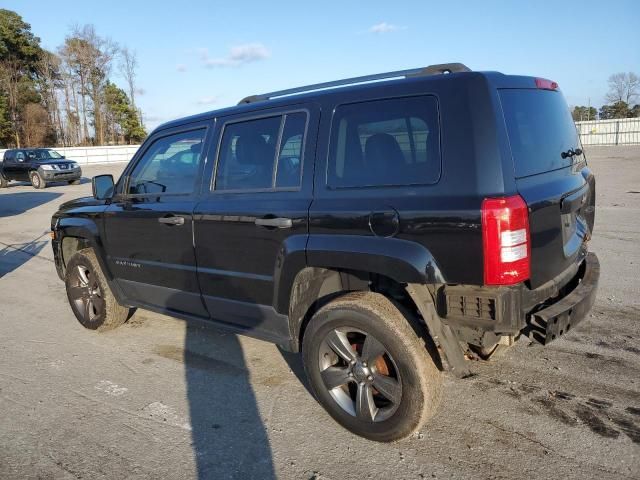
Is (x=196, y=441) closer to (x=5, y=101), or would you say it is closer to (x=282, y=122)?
(x=282, y=122)

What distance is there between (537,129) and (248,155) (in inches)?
74.7

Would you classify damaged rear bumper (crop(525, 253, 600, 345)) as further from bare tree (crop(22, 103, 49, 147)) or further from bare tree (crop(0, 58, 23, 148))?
bare tree (crop(22, 103, 49, 147))

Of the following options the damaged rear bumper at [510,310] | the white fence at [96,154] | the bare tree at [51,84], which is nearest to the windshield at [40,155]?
the white fence at [96,154]

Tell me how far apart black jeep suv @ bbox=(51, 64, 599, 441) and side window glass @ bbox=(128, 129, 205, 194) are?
3cm

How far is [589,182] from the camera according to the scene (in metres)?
3.66

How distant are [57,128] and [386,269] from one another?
67.2m

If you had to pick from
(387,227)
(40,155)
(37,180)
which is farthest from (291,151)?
(40,155)

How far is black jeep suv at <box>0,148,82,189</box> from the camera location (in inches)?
909

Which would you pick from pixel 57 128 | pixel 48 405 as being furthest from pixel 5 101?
pixel 48 405

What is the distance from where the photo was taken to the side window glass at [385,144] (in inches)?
109

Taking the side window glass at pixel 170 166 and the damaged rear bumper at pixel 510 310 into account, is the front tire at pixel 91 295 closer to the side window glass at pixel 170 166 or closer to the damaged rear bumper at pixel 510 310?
the side window glass at pixel 170 166

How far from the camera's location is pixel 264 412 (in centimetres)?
345

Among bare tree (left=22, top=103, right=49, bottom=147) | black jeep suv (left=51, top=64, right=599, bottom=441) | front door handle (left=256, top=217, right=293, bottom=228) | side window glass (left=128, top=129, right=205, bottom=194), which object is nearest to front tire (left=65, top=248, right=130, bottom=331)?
side window glass (left=128, top=129, right=205, bottom=194)

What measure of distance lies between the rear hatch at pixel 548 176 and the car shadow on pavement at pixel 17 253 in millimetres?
7899
